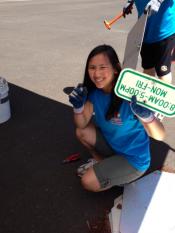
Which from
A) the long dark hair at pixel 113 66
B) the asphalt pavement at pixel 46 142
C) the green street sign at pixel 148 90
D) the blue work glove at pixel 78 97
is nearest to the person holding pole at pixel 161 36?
the asphalt pavement at pixel 46 142

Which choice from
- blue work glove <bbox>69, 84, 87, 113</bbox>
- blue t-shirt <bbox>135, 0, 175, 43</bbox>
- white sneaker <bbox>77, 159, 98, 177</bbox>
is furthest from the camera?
blue t-shirt <bbox>135, 0, 175, 43</bbox>

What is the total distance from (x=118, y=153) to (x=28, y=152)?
3.00 ft

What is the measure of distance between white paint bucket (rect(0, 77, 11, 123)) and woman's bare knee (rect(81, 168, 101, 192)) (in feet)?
4.11

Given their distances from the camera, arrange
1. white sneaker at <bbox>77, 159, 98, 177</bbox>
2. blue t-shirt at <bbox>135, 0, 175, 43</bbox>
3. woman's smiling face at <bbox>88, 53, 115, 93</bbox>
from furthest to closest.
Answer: blue t-shirt at <bbox>135, 0, 175, 43</bbox> < white sneaker at <bbox>77, 159, 98, 177</bbox> < woman's smiling face at <bbox>88, 53, 115, 93</bbox>

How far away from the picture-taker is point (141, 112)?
1.98 m

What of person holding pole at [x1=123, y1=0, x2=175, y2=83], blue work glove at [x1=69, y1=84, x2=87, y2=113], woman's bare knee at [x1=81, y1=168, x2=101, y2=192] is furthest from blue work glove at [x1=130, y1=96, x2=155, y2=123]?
person holding pole at [x1=123, y1=0, x2=175, y2=83]

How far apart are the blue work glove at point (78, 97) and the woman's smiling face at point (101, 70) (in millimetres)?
127

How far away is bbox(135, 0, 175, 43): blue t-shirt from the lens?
3021mm

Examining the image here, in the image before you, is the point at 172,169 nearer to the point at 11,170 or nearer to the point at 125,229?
the point at 125,229

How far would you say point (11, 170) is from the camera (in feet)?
9.34

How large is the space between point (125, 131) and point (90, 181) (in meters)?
0.42

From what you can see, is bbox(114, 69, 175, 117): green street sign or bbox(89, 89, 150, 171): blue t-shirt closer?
bbox(114, 69, 175, 117): green street sign

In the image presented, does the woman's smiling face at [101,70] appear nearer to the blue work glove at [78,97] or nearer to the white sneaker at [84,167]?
the blue work glove at [78,97]

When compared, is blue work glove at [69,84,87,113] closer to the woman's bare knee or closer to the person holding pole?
the woman's bare knee
